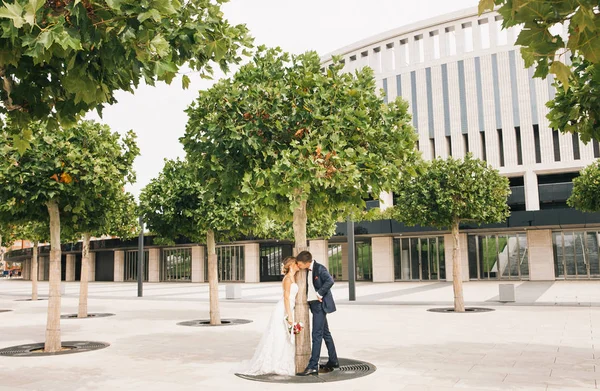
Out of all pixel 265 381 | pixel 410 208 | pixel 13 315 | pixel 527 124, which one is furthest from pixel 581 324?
pixel 527 124

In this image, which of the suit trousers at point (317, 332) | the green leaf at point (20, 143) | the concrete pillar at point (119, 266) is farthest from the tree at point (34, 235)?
the concrete pillar at point (119, 266)

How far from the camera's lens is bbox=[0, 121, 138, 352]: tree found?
10.4 metres

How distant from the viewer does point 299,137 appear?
8461 millimetres

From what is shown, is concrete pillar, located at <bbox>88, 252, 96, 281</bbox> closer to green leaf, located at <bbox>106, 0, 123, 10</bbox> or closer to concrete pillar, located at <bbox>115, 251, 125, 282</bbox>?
concrete pillar, located at <bbox>115, 251, 125, 282</bbox>

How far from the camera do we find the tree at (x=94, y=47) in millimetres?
3531

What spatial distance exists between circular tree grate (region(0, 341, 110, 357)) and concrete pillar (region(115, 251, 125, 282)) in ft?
133

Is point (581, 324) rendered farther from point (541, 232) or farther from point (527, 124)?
point (527, 124)

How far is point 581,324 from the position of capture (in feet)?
41.7

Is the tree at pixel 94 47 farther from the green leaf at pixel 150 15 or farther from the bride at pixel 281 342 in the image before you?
the bride at pixel 281 342

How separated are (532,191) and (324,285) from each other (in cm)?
3724

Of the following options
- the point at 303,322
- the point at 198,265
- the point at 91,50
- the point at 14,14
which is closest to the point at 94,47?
the point at 91,50

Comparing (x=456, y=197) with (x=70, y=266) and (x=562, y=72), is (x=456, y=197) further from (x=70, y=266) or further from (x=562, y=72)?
(x=70, y=266)

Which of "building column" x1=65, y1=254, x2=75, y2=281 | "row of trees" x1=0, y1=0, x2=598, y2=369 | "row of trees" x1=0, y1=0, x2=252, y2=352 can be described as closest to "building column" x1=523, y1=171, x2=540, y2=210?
"row of trees" x1=0, y1=0, x2=598, y2=369

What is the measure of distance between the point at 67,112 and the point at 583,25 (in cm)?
432
